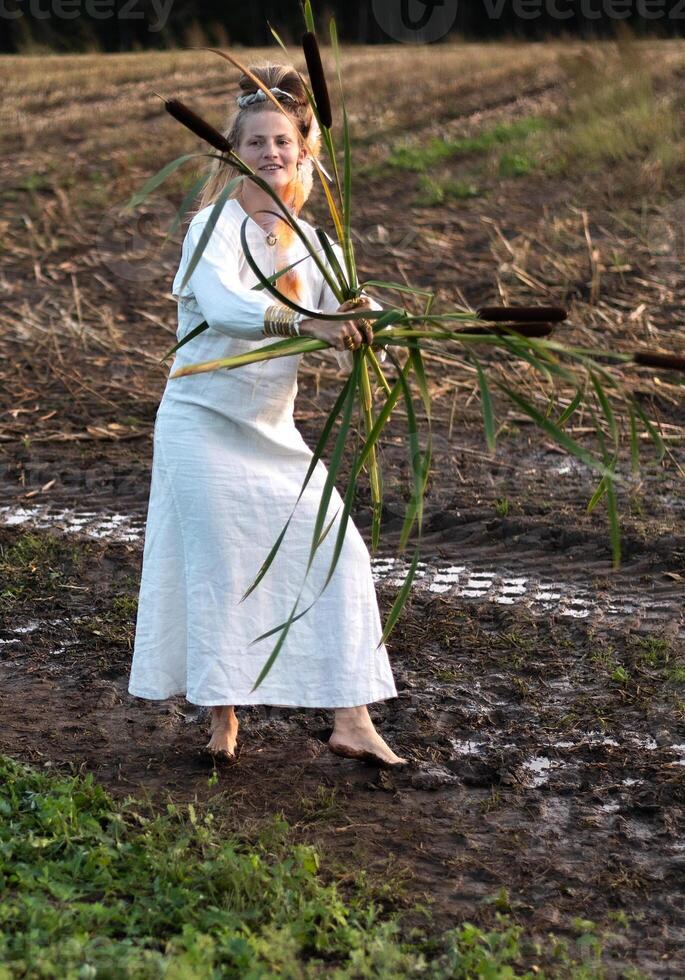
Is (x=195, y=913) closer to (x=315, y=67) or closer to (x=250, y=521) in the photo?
(x=250, y=521)

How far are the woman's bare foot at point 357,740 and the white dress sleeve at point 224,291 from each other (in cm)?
104

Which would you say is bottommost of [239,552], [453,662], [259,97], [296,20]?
[453,662]

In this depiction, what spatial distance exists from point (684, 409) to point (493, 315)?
3.93 meters

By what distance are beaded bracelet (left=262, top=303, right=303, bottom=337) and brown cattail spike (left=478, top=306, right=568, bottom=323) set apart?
0.41 meters

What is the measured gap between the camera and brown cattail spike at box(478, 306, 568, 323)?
2.66 m

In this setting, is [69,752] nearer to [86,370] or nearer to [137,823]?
[137,823]

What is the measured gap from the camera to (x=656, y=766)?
352cm

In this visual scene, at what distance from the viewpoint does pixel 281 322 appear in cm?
299

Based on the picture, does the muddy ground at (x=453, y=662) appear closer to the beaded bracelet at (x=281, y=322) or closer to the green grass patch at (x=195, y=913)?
the green grass patch at (x=195, y=913)

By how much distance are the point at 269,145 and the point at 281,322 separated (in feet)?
1.88

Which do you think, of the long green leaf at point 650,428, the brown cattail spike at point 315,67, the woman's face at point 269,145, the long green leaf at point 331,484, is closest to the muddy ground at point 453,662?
the long green leaf at point 331,484

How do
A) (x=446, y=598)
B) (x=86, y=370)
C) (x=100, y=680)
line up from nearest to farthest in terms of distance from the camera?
(x=100, y=680)
(x=446, y=598)
(x=86, y=370)

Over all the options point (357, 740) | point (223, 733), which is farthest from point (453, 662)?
point (223, 733)

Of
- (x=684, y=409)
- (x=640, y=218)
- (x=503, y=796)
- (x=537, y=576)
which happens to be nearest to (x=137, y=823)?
(x=503, y=796)
